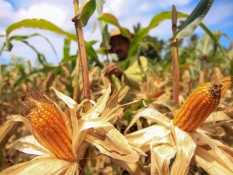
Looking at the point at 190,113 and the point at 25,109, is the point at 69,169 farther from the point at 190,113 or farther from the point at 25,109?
the point at 190,113

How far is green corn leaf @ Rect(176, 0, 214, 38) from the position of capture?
917 mm

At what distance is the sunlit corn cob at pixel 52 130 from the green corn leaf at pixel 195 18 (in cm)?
51

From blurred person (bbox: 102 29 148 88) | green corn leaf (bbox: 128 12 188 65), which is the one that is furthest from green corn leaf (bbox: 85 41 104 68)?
green corn leaf (bbox: 128 12 188 65)

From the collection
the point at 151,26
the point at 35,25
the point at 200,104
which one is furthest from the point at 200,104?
the point at 151,26

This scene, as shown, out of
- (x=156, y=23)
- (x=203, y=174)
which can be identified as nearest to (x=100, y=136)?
(x=203, y=174)

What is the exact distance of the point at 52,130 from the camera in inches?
30.2

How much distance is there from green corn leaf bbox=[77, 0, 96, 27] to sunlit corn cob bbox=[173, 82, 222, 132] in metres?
0.41

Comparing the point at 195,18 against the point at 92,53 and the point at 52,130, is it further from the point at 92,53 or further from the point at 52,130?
the point at 92,53

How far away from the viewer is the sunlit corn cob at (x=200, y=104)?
0.81 meters

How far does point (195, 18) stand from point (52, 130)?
0.60 m

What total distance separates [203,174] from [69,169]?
23.9 inches

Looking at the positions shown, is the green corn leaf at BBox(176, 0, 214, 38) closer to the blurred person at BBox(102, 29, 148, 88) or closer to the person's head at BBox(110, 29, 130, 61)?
the blurred person at BBox(102, 29, 148, 88)

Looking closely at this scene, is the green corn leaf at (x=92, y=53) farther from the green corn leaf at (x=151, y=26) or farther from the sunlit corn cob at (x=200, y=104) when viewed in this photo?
the sunlit corn cob at (x=200, y=104)

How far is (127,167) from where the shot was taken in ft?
2.55
